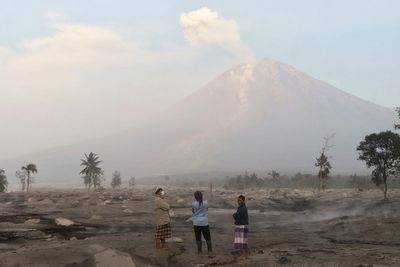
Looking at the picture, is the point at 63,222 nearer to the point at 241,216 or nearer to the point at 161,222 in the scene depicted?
the point at 161,222

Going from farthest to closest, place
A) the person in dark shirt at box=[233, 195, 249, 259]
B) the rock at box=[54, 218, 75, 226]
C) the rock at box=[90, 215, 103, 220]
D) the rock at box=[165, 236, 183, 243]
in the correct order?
the rock at box=[90, 215, 103, 220]
the rock at box=[54, 218, 75, 226]
the rock at box=[165, 236, 183, 243]
the person in dark shirt at box=[233, 195, 249, 259]

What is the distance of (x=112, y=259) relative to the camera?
1338 centimetres

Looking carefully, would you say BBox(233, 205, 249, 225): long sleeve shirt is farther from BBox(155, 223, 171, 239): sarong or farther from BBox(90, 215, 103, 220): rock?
BBox(90, 215, 103, 220): rock

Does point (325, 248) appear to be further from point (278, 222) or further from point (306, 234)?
point (278, 222)

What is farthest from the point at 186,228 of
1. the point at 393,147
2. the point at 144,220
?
the point at 393,147

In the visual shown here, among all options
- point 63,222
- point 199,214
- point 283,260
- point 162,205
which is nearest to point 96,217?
point 63,222

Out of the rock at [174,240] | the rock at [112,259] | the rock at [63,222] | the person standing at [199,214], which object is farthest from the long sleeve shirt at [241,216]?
the rock at [63,222]

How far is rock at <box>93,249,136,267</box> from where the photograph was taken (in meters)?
13.2

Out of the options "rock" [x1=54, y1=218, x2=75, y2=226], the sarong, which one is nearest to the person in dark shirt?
the sarong

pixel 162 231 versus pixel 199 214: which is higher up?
pixel 199 214

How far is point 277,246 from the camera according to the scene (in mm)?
17266

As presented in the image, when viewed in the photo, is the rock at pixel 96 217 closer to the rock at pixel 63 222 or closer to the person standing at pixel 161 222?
the rock at pixel 63 222

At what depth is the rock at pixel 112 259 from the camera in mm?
13227

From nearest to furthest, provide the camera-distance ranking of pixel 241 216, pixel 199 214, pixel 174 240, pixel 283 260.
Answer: pixel 283 260, pixel 241 216, pixel 199 214, pixel 174 240
